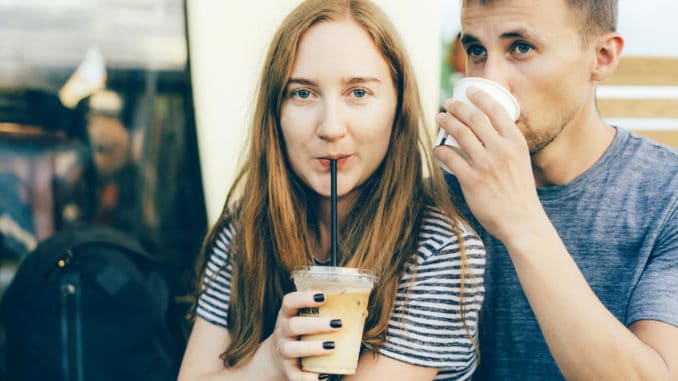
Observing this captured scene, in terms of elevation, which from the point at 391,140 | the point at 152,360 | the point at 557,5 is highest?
the point at 557,5

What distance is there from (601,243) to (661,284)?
0.59 feet

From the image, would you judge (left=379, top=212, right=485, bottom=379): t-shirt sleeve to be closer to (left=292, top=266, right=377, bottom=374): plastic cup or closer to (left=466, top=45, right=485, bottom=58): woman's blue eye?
(left=292, top=266, right=377, bottom=374): plastic cup

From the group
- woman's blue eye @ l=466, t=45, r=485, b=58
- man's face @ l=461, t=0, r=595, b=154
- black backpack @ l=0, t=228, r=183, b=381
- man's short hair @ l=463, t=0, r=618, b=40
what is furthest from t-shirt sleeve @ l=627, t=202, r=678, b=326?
black backpack @ l=0, t=228, r=183, b=381

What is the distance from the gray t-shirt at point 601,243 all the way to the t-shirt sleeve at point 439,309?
198 mm

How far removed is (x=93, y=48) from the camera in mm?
2734

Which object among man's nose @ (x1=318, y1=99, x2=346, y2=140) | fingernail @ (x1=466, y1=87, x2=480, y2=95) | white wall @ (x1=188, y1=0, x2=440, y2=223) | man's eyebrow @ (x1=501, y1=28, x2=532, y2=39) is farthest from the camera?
white wall @ (x1=188, y1=0, x2=440, y2=223)

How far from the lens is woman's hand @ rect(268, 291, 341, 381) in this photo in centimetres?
120

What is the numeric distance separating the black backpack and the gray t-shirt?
39.5 inches

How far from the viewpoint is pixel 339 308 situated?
4.01 ft

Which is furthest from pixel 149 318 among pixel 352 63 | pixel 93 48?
pixel 93 48

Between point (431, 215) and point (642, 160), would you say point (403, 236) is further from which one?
point (642, 160)

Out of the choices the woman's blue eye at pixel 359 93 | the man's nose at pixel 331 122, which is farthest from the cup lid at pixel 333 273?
the woman's blue eye at pixel 359 93

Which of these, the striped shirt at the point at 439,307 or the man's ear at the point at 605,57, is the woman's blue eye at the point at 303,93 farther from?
the man's ear at the point at 605,57

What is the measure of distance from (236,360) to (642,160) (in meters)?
1.11
